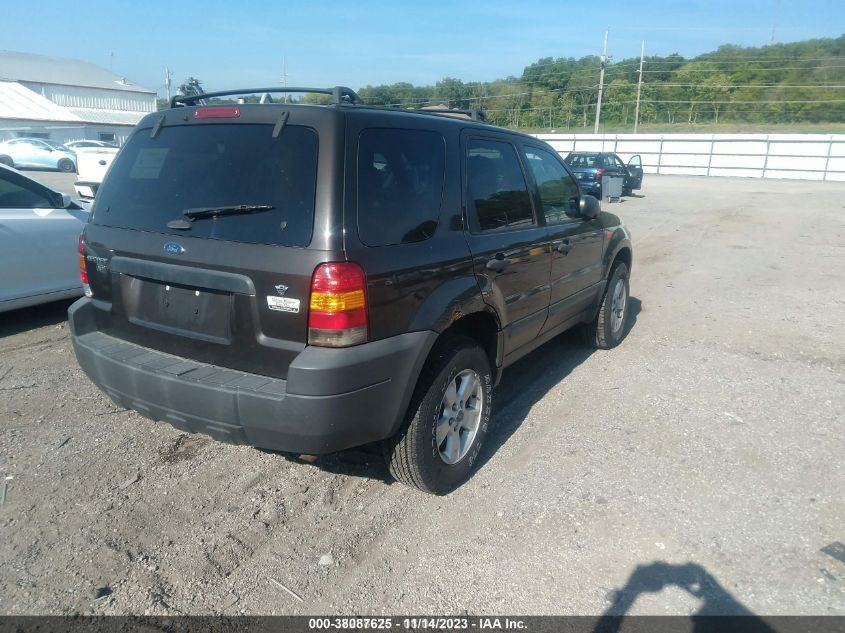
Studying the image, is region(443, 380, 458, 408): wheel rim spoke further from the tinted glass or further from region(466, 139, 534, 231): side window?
the tinted glass

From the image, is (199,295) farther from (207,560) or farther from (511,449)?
(511,449)

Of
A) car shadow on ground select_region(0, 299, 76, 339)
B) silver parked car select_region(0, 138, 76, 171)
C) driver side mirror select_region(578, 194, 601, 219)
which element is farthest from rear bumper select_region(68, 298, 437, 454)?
silver parked car select_region(0, 138, 76, 171)

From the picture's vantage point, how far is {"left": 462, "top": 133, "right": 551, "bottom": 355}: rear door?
3.56 m

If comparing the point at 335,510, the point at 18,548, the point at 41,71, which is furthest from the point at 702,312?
the point at 41,71

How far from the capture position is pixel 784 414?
4.54 meters

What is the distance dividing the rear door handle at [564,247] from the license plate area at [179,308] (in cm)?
247

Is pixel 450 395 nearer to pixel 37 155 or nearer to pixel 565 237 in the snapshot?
pixel 565 237

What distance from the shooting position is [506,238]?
3.79 m

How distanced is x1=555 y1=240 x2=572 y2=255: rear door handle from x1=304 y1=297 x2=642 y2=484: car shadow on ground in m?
1.11

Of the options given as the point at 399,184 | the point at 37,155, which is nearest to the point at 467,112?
the point at 399,184

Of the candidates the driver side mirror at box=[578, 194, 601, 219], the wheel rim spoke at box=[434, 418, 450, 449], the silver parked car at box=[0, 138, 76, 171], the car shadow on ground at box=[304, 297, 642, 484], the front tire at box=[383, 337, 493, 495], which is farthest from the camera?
the silver parked car at box=[0, 138, 76, 171]

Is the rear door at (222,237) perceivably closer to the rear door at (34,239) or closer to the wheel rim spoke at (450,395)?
the wheel rim spoke at (450,395)

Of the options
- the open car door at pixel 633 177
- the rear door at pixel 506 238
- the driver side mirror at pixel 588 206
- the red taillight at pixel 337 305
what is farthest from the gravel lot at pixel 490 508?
the open car door at pixel 633 177

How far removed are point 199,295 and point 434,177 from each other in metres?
1.32
